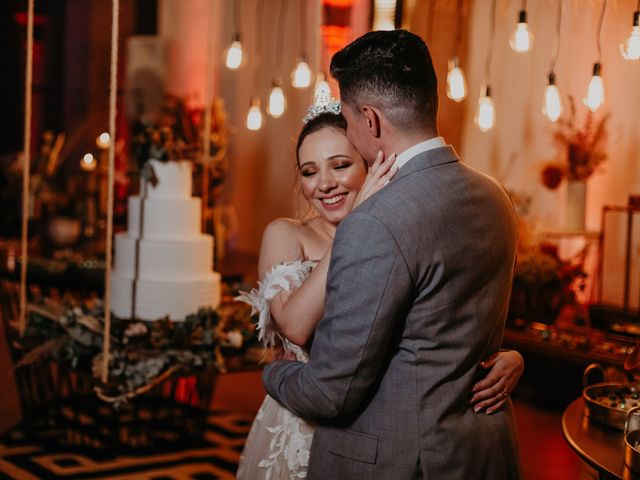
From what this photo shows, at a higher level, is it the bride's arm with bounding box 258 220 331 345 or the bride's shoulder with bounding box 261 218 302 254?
the bride's shoulder with bounding box 261 218 302 254

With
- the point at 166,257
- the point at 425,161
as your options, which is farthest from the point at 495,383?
the point at 166,257

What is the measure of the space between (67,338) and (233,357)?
761mm

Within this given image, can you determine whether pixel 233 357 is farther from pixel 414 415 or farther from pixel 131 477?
pixel 414 415

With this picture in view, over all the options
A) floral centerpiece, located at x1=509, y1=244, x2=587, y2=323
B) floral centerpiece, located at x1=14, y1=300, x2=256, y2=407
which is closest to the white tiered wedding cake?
floral centerpiece, located at x1=14, y1=300, x2=256, y2=407

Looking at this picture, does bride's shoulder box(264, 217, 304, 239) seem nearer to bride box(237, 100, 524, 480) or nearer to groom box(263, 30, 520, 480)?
bride box(237, 100, 524, 480)

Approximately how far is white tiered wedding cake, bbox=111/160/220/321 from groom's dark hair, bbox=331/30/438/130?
2608 mm

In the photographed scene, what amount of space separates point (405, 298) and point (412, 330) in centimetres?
9

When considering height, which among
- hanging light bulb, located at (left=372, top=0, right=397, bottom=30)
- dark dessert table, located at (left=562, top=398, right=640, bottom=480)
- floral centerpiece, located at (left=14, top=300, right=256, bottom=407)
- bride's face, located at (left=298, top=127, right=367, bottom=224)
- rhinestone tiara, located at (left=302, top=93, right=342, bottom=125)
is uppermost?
hanging light bulb, located at (left=372, top=0, right=397, bottom=30)

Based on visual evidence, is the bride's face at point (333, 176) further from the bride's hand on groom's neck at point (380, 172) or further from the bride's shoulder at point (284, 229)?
the bride's hand on groom's neck at point (380, 172)

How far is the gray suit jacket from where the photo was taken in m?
1.73

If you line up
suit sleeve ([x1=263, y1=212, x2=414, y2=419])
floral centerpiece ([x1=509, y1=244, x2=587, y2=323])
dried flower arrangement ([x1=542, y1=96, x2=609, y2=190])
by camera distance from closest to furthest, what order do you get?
1. suit sleeve ([x1=263, y1=212, x2=414, y2=419])
2. floral centerpiece ([x1=509, y1=244, x2=587, y2=323])
3. dried flower arrangement ([x1=542, y1=96, x2=609, y2=190])

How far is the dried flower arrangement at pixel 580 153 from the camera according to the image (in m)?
5.75

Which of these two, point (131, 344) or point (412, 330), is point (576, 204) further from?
point (412, 330)

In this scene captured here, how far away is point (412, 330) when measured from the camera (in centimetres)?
180
